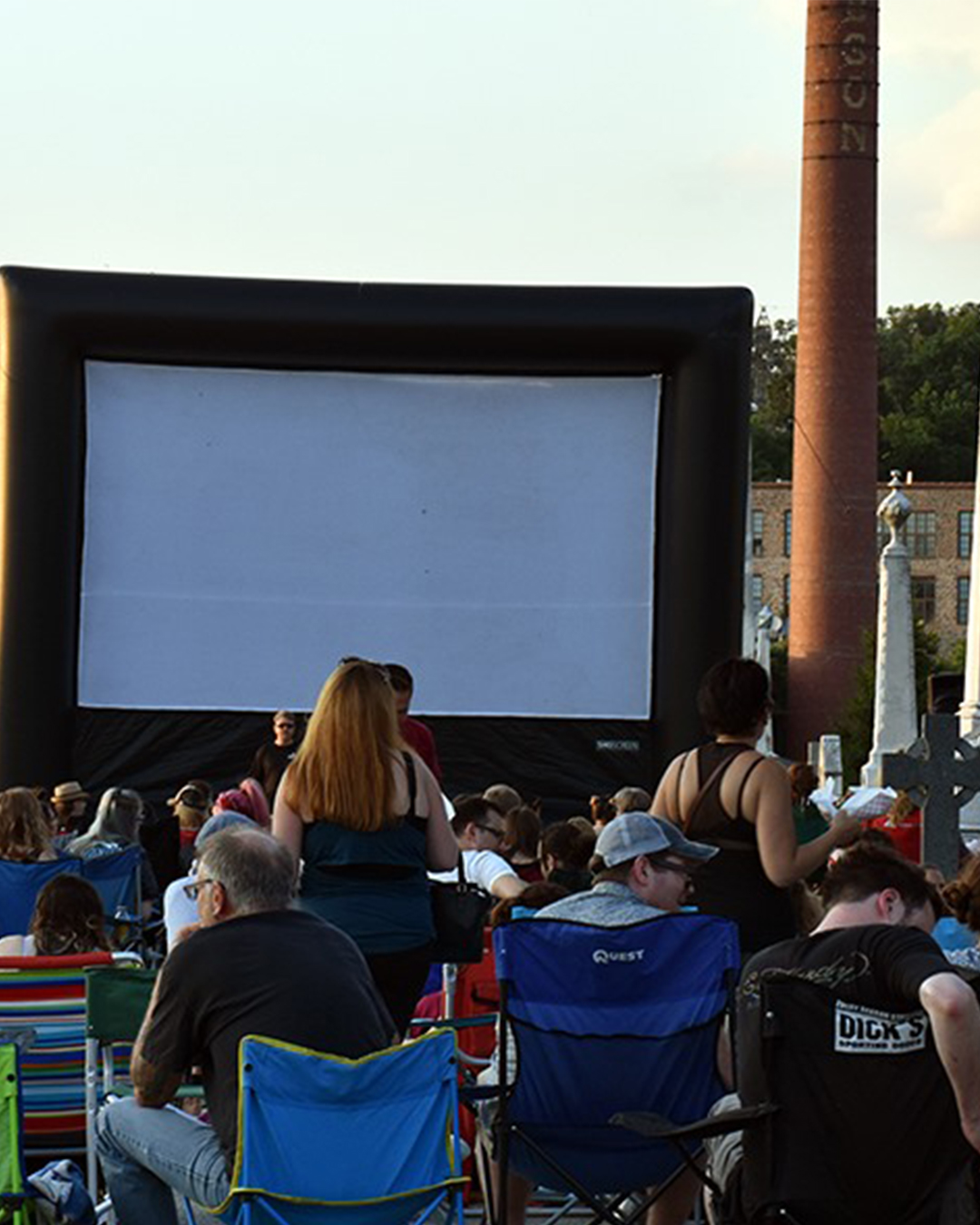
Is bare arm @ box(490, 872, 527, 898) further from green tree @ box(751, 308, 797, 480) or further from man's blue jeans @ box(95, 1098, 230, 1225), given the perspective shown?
green tree @ box(751, 308, 797, 480)

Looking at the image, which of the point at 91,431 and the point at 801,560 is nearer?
the point at 91,431

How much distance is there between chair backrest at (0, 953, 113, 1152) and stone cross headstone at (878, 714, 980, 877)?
4314 millimetres

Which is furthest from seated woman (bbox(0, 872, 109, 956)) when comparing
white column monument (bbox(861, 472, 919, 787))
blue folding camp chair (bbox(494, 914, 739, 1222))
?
white column monument (bbox(861, 472, 919, 787))

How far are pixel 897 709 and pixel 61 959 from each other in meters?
28.0

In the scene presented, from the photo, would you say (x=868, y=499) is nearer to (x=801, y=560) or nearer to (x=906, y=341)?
(x=801, y=560)

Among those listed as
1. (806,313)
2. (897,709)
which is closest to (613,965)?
(897,709)

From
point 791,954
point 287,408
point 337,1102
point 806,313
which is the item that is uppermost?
point 806,313

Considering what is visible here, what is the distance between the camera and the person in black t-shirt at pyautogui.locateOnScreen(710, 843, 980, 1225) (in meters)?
5.14

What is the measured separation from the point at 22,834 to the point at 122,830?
2.32 m

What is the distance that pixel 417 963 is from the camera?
7262 mm

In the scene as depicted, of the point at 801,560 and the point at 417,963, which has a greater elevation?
the point at 801,560

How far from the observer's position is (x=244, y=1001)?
5645 millimetres

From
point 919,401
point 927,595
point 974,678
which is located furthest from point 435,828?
point 927,595

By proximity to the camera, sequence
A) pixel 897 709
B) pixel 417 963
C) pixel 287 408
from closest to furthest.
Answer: pixel 417 963
pixel 287 408
pixel 897 709
